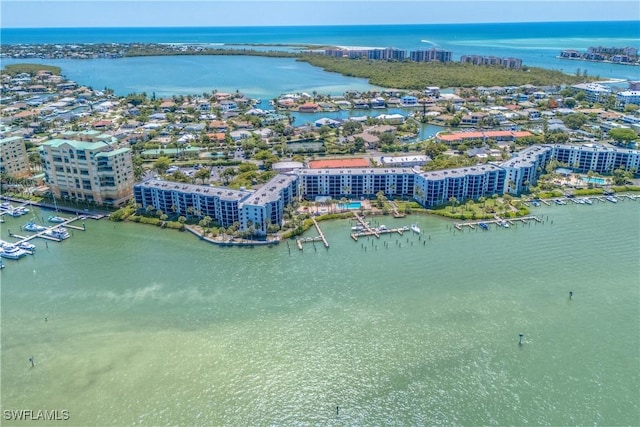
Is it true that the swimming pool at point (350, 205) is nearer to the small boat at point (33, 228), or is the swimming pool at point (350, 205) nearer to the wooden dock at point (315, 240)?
the wooden dock at point (315, 240)

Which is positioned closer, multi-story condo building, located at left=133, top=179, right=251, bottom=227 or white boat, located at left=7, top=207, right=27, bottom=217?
multi-story condo building, located at left=133, top=179, right=251, bottom=227

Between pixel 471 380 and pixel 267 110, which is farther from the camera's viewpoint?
pixel 267 110

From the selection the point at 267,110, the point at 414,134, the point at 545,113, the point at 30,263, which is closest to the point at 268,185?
the point at 30,263

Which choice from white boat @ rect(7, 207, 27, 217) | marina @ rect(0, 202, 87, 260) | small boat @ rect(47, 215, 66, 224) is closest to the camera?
marina @ rect(0, 202, 87, 260)

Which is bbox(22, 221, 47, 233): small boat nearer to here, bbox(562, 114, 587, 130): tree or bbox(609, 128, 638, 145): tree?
bbox(609, 128, 638, 145): tree

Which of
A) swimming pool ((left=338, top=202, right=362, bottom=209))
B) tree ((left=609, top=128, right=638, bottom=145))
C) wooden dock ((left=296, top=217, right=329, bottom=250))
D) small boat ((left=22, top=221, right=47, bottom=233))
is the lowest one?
wooden dock ((left=296, top=217, right=329, bottom=250))

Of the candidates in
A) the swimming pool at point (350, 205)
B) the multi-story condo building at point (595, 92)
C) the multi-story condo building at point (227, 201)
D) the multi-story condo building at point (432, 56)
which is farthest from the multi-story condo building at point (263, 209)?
the multi-story condo building at point (432, 56)

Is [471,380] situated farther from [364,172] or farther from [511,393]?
[364,172]

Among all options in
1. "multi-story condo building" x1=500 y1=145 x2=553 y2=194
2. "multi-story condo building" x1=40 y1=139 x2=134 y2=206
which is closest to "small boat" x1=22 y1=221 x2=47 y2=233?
"multi-story condo building" x1=40 y1=139 x2=134 y2=206
